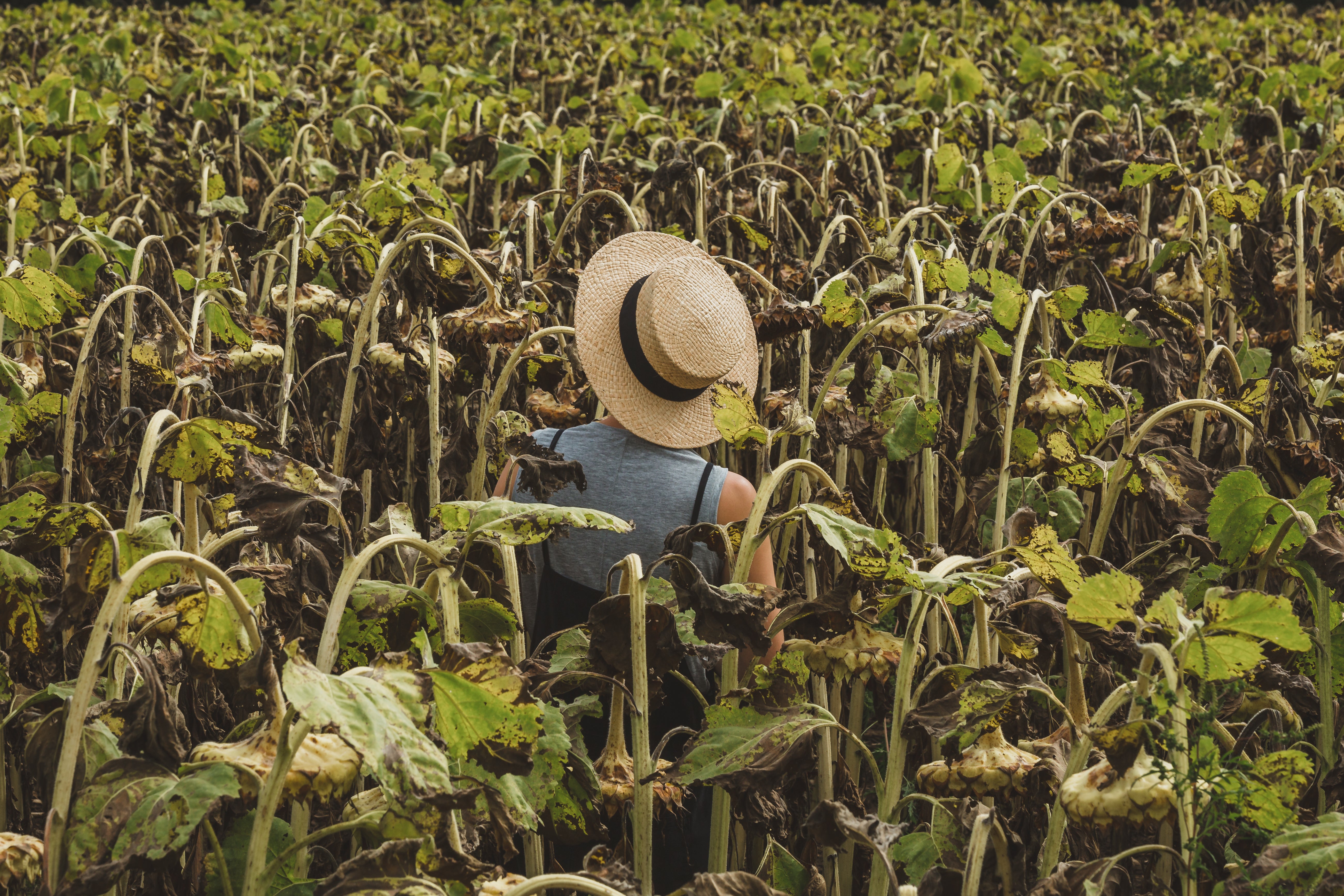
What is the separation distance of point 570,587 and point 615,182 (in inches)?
85.1

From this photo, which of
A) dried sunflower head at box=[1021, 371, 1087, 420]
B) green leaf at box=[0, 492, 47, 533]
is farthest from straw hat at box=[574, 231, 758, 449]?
green leaf at box=[0, 492, 47, 533]

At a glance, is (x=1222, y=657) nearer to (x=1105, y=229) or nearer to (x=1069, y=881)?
(x=1069, y=881)

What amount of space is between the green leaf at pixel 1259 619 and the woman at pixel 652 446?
90cm

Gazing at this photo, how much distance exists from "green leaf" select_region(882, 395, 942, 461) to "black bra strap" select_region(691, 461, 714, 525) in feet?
1.72

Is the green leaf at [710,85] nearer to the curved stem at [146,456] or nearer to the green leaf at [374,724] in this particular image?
the curved stem at [146,456]

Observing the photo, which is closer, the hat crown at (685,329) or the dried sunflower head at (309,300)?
the hat crown at (685,329)

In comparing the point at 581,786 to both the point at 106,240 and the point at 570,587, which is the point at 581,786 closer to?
the point at 570,587

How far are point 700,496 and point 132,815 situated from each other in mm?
1156

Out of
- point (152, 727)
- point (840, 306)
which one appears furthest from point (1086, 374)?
point (152, 727)

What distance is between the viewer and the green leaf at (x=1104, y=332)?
7.86 feet

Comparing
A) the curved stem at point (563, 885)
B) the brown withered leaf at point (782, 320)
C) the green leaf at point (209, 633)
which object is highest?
the brown withered leaf at point (782, 320)

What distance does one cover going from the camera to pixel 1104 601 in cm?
128

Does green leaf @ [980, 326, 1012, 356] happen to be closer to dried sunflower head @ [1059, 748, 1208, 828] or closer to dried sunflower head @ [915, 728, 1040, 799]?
dried sunflower head @ [915, 728, 1040, 799]

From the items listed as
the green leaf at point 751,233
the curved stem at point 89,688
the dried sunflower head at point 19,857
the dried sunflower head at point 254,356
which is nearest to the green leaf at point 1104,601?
the curved stem at point 89,688
